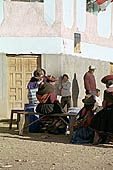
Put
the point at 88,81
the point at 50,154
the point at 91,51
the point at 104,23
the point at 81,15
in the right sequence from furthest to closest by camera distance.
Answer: the point at 104,23, the point at 91,51, the point at 81,15, the point at 88,81, the point at 50,154

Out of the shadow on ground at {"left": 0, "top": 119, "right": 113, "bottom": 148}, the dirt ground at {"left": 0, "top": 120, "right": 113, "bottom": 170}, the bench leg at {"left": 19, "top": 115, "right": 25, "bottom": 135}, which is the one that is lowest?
the dirt ground at {"left": 0, "top": 120, "right": 113, "bottom": 170}

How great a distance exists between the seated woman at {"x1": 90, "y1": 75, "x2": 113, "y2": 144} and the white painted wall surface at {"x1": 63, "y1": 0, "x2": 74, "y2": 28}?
560cm

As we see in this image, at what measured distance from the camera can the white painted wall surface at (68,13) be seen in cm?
1304

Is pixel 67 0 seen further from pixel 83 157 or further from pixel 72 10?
pixel 83 157

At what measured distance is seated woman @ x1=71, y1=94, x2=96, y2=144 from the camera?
8.06 meters

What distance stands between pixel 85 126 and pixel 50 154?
1482 millimetres

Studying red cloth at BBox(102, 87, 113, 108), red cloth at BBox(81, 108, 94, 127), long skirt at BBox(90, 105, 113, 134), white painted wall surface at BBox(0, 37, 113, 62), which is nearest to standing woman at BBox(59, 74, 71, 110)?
white painted wall surface at BBox(0, 37, 113, 62)

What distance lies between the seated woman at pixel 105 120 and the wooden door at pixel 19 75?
218 inches

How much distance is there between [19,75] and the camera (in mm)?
13156

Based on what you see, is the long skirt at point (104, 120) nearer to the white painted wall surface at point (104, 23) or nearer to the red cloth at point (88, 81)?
the red cloth at point (88, 81)

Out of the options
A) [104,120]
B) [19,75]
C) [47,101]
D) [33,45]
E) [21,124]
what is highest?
[33,45]

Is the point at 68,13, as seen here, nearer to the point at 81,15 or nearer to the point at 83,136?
the point at 81,15

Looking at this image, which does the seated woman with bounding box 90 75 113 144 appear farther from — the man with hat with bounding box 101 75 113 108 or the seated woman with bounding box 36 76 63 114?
the seated woman with bounding box 36 76 63 114

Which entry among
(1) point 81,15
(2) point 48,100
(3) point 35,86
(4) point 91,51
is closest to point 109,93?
(2) point 48,100
